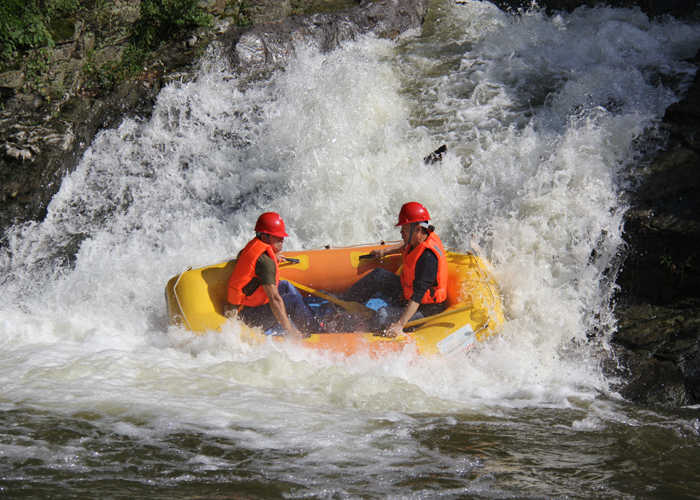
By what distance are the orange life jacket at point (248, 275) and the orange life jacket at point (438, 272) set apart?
108cm

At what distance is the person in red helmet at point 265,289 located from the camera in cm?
497

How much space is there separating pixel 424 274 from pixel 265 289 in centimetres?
131

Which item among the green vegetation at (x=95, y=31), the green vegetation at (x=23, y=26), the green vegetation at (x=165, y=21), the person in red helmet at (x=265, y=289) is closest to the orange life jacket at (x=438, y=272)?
the person in red helmet at (x=265, y=289)

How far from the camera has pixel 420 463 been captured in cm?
319

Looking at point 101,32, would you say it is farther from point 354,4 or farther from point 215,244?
point 215,244

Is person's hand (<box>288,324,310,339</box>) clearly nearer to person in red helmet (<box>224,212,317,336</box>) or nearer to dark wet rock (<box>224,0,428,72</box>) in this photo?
person in red helmet (<box>224,212,317,336</box>)

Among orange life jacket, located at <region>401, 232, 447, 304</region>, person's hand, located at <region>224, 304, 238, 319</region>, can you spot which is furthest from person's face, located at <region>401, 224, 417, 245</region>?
person's hand, located at <region>224, 304, 238, 319</region>

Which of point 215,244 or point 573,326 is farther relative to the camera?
point 215,244

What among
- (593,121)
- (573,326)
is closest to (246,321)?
(573,326)

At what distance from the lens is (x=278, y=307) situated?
498 centimetres

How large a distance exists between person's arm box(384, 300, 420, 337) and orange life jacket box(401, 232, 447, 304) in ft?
0.45

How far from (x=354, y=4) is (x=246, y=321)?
286 inches

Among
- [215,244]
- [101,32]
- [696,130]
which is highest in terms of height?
[101,32]

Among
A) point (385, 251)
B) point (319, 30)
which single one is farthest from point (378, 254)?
point (319, 30)
